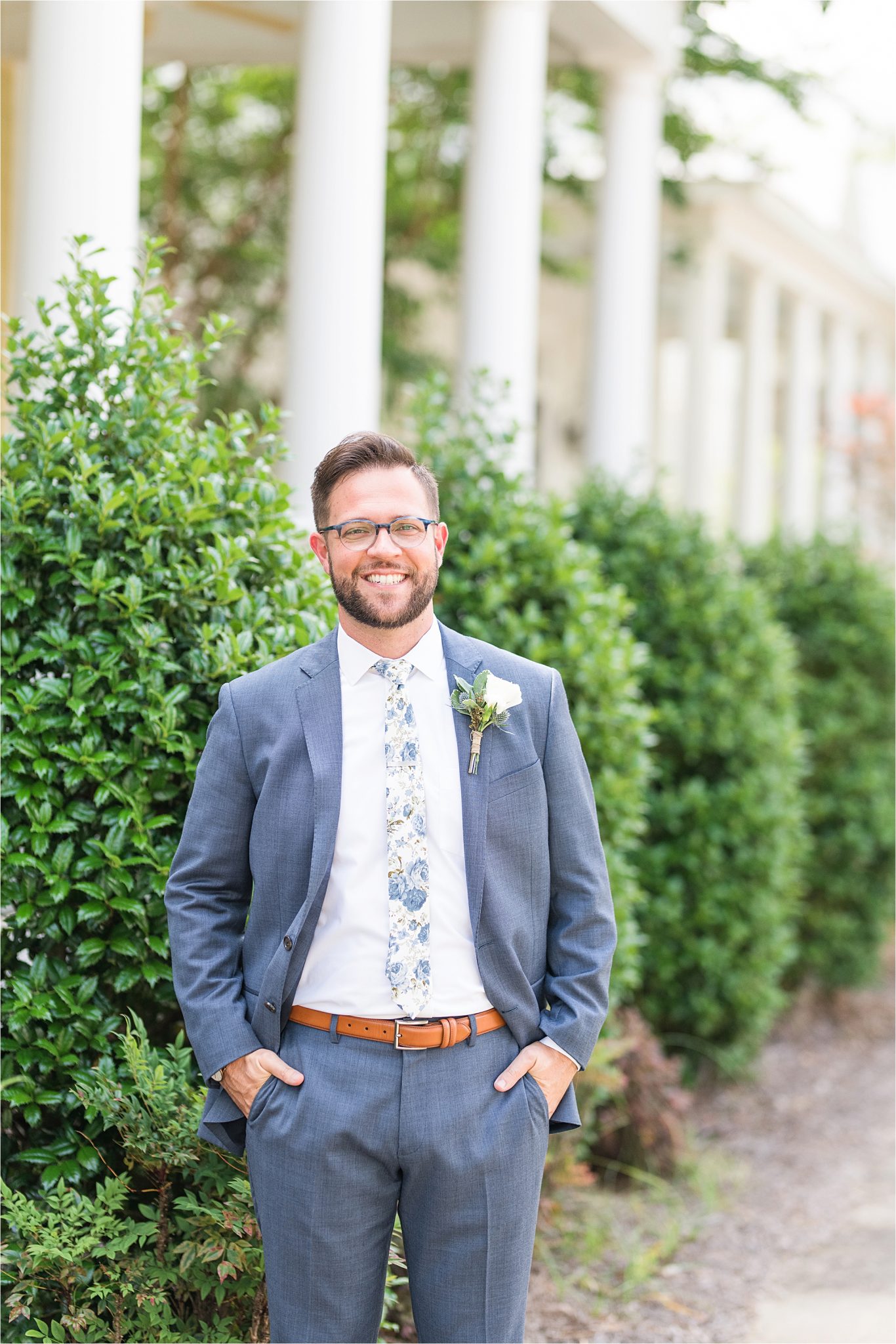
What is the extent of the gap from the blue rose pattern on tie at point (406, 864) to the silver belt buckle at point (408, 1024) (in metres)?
0.01

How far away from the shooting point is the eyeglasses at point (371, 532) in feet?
8.94

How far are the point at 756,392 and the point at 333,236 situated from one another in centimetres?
925

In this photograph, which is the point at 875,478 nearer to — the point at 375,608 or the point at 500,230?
the point at 500,230

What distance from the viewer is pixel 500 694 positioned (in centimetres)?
277

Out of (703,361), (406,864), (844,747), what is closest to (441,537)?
(406,864)

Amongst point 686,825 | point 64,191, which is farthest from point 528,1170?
point 686,825

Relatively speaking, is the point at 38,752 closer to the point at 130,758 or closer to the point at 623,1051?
the point at 130,758

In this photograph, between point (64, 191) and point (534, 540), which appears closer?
point (64, 191)

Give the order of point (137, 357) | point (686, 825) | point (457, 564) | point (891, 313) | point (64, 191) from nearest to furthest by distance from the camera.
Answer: point (137, 357) → point (64, 191) → point (457, 564) → point (686, 825) → point (891, 313)

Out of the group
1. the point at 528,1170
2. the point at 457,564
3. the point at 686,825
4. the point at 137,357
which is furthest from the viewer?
the point at 686,825

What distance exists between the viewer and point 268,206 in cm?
1302

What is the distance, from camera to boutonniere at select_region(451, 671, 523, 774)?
9.07 feet

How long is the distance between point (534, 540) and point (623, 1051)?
6.70ft

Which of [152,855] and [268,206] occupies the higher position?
[268,206]
